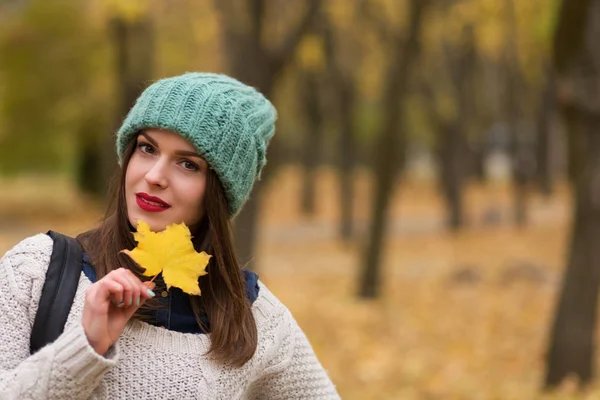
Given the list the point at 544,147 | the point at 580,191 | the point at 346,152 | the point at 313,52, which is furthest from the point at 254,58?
the point at 544,147

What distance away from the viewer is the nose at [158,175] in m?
2.15

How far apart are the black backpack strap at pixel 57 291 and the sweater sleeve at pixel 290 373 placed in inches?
22.2

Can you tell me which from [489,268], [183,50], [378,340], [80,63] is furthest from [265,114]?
[80,63]

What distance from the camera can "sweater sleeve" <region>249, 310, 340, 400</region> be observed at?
7.71ft

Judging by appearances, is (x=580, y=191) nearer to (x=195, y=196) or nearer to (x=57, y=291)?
(x=195, y=196)

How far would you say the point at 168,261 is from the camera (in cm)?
205

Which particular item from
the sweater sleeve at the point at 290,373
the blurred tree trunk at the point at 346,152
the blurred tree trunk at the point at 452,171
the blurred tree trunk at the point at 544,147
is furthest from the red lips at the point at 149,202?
the blurred tree trunk at the point at 544,147

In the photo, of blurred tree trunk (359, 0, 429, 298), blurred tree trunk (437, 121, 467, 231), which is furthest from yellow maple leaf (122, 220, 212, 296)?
blurred tree trunk (437, 121, 467, 231)

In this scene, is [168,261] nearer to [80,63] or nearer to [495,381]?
[495,381]

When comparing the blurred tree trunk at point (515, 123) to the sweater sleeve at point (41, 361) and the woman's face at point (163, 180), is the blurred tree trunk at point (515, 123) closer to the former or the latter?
the woman's face at point (163, 180)

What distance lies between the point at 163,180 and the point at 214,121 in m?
0.20

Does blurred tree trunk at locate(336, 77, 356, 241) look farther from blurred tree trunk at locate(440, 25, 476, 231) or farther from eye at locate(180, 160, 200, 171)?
eye at locate(180, 160, 200, 171)

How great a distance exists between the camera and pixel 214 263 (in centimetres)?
232

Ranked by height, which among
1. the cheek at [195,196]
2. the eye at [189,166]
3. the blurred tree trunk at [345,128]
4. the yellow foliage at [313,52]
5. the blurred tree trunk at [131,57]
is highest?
the eye at [189,166]
